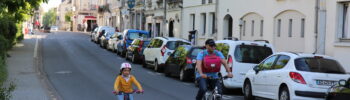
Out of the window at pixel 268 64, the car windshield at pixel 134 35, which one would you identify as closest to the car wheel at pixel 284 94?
the window at pixel 268 64

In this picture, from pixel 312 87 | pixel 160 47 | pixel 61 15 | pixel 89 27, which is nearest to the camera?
pixel 312 87

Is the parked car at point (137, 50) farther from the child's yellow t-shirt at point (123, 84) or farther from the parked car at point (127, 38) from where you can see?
the child's yellow t-shirt at point (123, 84)

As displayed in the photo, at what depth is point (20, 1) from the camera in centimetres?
2342

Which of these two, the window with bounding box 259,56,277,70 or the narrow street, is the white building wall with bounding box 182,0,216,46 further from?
the window with bounding box 259,56,277,70

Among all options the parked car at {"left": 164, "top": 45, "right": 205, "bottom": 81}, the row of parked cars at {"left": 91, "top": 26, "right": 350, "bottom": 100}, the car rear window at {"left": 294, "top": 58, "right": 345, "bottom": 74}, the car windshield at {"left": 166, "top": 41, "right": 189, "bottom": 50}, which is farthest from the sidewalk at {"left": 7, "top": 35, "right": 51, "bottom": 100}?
the car rear window at {"left": 294, "top": 58, "right": 345, "bottom": 74}

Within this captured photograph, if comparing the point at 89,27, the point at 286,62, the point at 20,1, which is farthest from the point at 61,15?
the point at 286,62

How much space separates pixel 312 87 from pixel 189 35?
22259 mm

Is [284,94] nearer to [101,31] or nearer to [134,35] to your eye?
[134,35]

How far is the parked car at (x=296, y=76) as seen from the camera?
11234 millimetres

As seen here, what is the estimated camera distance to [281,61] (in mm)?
12328

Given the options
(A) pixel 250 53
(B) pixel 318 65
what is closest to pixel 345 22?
(A) pixel 250 53

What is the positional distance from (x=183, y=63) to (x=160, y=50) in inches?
147

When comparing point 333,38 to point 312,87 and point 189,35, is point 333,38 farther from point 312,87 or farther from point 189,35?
point 189,35

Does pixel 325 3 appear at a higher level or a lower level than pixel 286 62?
higher
